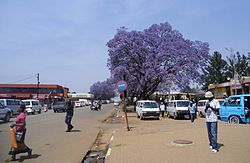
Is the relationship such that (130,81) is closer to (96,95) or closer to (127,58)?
(127,58)

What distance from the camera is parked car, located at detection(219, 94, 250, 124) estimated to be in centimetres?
1797

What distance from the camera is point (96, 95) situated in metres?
137

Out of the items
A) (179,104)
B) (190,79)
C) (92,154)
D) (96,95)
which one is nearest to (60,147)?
(92,154)

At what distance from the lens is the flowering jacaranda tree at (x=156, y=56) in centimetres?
3412

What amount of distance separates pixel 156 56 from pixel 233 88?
49.0ft

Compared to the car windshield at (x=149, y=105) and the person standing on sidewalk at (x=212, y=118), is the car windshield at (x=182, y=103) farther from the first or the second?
the person standing on sidewalk at (x=212, y=118)

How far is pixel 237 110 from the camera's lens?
1827 cm

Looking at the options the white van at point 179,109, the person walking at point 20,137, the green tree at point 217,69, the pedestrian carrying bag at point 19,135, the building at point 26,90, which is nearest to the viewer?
the person walking at point 20,137

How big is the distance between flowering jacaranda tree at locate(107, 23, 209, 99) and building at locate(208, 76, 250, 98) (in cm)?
628

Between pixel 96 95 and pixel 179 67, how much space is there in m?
105

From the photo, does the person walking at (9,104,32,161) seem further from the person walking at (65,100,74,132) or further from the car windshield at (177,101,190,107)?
the car windshield at (177,101,190,107)

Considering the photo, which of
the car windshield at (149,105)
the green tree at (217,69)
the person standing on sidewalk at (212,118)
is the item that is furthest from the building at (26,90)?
the person standing on sidewalk at (212,118)

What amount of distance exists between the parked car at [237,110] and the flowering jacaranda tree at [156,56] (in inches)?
596

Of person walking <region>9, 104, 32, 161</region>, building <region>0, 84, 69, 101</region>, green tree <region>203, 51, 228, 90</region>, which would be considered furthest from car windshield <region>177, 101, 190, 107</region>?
building <region>0, 84, 69, 101</region>
